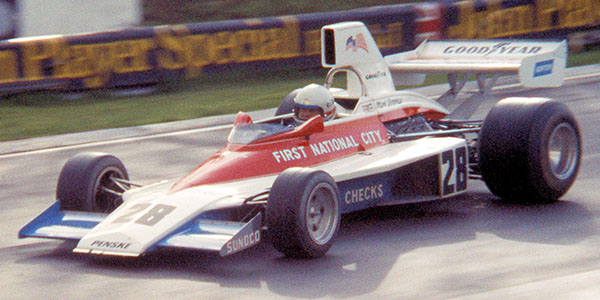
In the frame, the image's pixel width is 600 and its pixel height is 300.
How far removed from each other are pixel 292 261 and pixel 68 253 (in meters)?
1.68

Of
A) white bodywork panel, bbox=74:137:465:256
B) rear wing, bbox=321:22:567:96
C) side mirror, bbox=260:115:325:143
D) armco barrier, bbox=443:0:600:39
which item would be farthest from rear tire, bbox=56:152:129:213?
armco barrier, bbox=443:0:600:39

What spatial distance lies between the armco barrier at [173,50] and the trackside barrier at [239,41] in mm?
15

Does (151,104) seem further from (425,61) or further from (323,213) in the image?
(323,213)

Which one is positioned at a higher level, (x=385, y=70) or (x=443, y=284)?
(x=385, y=70)

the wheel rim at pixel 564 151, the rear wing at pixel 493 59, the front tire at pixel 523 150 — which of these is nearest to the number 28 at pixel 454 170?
the front tire at pixel 523 150

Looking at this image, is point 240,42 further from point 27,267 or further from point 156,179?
point 27,267

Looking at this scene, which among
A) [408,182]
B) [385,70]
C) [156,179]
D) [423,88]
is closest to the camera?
[408,182]

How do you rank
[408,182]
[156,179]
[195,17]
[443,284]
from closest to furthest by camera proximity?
[443,284], [408,182], [156,179], [195,17]

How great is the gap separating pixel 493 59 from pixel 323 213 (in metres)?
3.66

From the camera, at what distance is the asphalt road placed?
572cm

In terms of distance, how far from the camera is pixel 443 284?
5.78 m

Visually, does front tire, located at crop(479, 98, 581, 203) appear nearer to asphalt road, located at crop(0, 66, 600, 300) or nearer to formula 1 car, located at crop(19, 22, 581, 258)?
formula 1 car, located at crop(19, 22, 581, 258)

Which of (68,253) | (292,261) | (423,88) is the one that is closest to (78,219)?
(68,253)

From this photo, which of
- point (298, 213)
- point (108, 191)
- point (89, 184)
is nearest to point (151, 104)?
point (108, 191)
